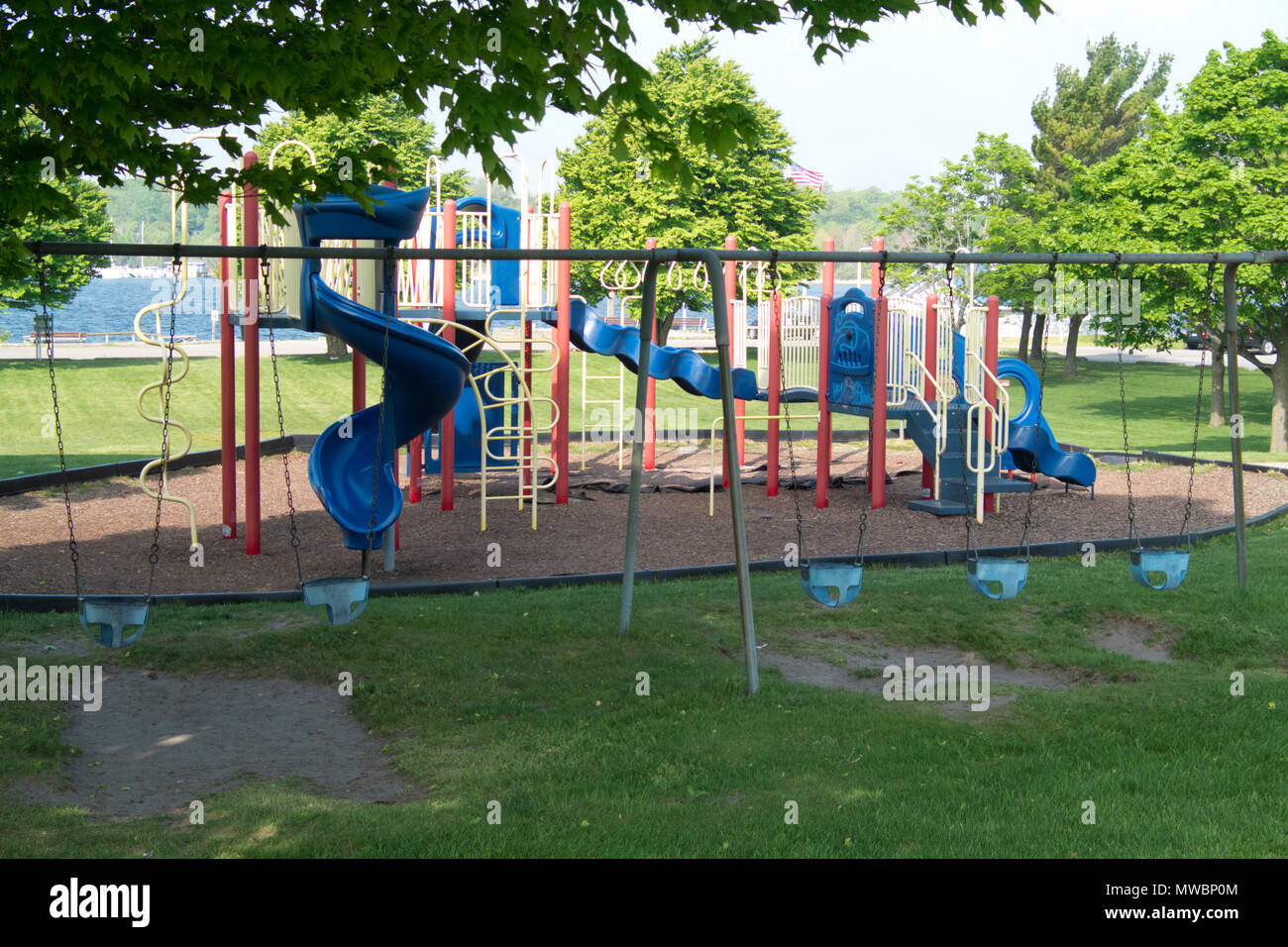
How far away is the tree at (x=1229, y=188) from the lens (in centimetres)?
2228

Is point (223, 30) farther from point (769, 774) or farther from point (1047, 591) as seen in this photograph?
point (1047, 591)

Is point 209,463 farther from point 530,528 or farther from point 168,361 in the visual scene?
point 168,361

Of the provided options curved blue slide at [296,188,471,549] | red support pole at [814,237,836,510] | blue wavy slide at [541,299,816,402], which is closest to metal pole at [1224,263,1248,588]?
red support pole at [814,237,836,510]

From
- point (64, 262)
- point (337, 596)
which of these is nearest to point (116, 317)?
point (64, 262)

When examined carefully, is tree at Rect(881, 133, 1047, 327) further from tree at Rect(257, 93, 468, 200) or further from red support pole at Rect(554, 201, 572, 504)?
red support pole at Rect(554, 201, 572, 504)

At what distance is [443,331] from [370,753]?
410 inches

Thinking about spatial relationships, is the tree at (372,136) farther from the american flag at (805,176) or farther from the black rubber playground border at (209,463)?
the black rubber playground border at (209,463)

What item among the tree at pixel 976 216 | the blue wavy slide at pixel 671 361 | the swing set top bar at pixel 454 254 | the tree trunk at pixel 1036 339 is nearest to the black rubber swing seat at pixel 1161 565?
the swing set top bar at pixel 454 254

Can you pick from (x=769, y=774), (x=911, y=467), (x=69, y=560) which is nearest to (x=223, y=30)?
(x=769, y=774)

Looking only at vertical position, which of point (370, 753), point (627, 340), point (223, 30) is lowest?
point (370, 753)

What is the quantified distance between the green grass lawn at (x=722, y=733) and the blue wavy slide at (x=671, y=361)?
253 inches

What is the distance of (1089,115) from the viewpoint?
55.0 metres

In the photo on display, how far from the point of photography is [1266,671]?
310 inches

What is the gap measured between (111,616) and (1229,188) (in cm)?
2195
